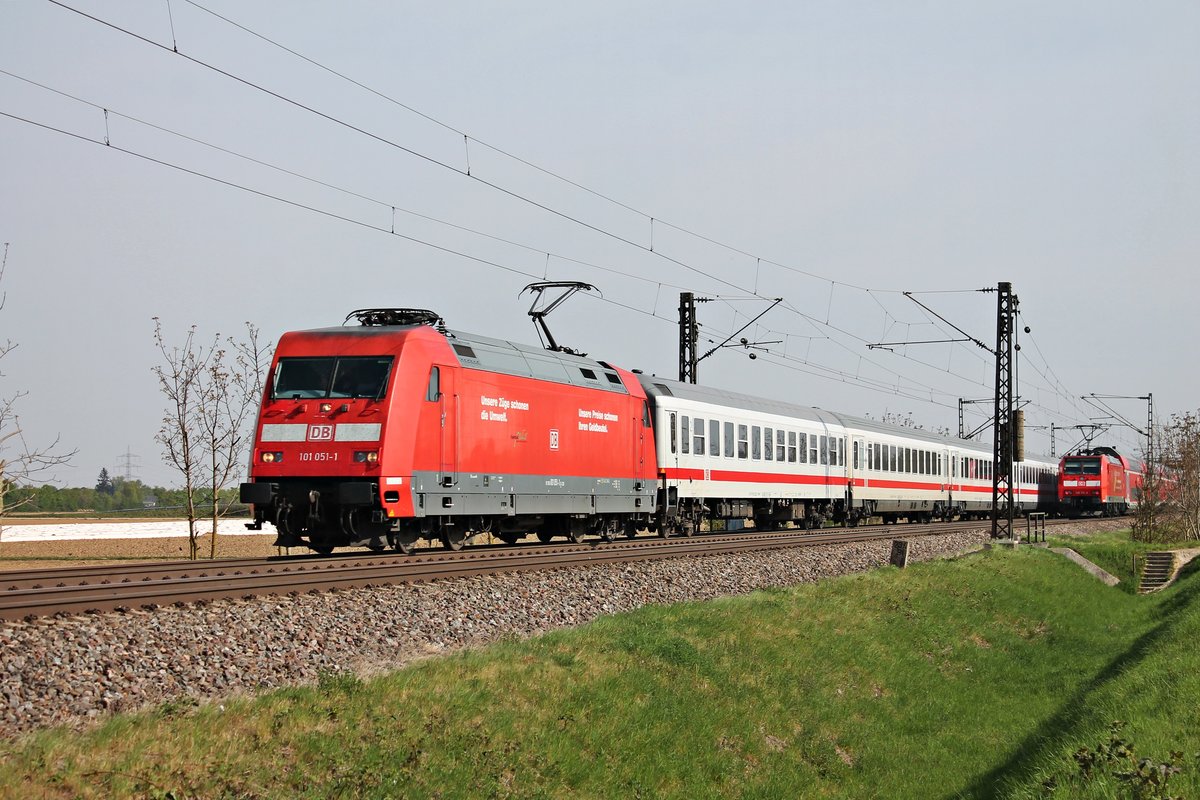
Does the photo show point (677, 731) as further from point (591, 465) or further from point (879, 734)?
point (591, 465)

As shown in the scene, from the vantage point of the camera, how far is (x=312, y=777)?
8000 mm

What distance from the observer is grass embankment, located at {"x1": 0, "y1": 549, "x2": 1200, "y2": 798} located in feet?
25.9

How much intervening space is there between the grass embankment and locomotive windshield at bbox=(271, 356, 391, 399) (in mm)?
5894

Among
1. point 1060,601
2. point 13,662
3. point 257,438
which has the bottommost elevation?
point 1060,601

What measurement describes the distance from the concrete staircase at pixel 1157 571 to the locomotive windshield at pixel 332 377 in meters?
32.4

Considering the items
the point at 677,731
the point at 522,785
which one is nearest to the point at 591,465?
the point at 677,731

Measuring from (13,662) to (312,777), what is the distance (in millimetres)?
2735

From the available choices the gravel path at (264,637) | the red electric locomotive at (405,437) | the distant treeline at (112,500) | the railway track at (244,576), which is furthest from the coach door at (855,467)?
the distant treeline at (112,500)

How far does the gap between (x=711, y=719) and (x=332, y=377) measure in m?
8.91

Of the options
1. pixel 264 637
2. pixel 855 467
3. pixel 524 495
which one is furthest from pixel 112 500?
pixel 264 637

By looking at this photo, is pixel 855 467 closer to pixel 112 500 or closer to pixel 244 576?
pixel 244 576

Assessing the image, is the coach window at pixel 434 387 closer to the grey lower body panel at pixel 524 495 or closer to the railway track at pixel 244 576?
the grey lower body panel at pixel 524 495

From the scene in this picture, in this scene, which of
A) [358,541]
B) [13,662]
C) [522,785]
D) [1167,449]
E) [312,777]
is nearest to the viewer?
[312,777]

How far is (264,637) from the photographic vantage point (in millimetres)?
10875
